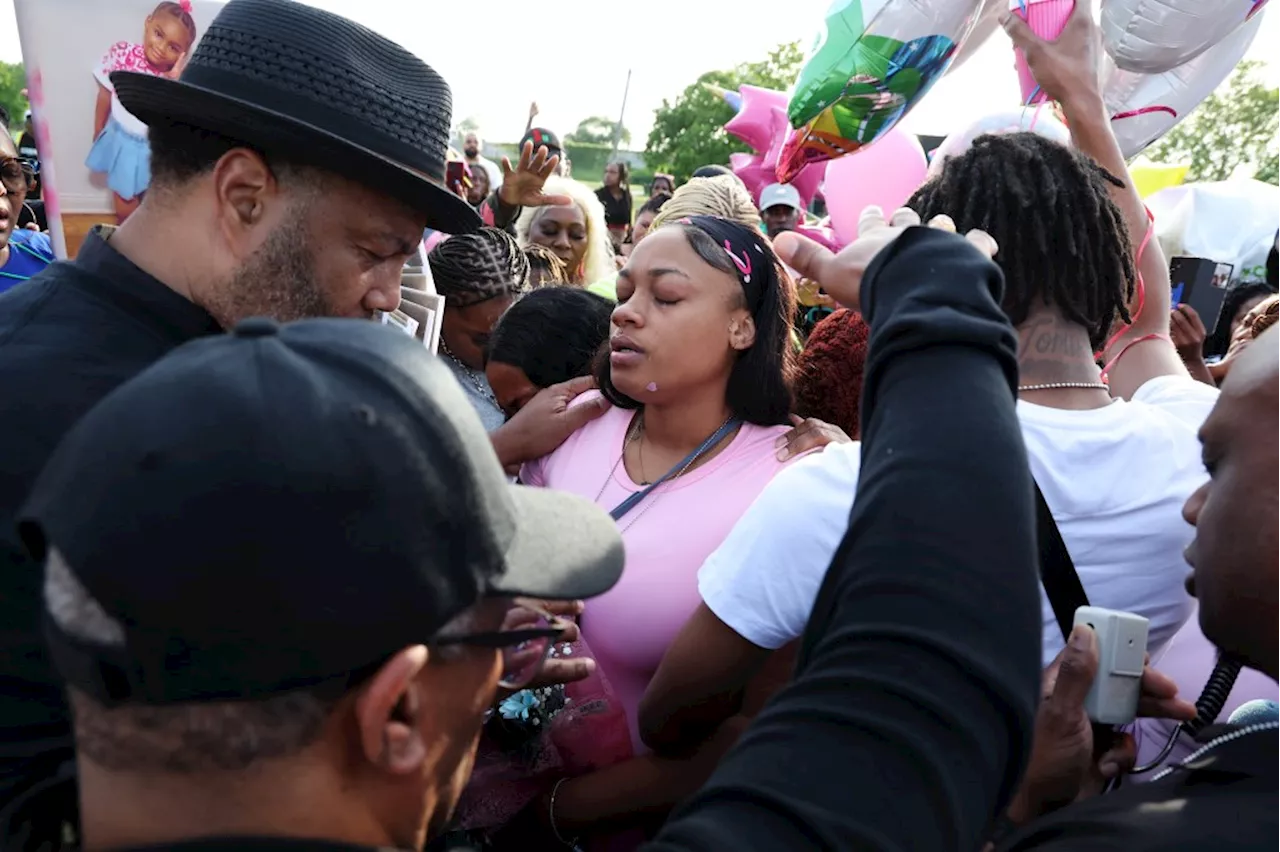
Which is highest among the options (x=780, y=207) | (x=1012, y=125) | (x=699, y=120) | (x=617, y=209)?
(x=1012, y=125)

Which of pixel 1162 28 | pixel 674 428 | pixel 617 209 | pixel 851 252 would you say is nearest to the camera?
pixel 851 252

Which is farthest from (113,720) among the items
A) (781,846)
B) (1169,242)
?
(1169,242)

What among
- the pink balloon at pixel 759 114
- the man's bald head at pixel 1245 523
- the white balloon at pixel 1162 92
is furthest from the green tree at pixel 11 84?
the man's bald head at pixel 1245 523

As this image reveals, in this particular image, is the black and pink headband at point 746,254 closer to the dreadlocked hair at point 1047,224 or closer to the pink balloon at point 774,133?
the dreadlocked hair at point 1047,224

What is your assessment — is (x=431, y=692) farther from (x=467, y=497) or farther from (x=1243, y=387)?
(x=1243, y=387)

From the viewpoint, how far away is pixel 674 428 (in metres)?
2.54

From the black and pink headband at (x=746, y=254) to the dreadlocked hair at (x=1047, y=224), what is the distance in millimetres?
728

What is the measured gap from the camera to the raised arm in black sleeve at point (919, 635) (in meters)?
0.87

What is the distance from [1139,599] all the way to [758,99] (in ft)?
27.3

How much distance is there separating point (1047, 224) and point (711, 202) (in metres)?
2.00

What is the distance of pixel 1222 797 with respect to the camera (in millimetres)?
974

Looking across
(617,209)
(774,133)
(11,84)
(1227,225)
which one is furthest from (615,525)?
(11,84)

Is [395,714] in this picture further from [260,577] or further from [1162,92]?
[1162,92]

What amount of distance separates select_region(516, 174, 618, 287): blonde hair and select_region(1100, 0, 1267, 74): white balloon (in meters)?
2.92
